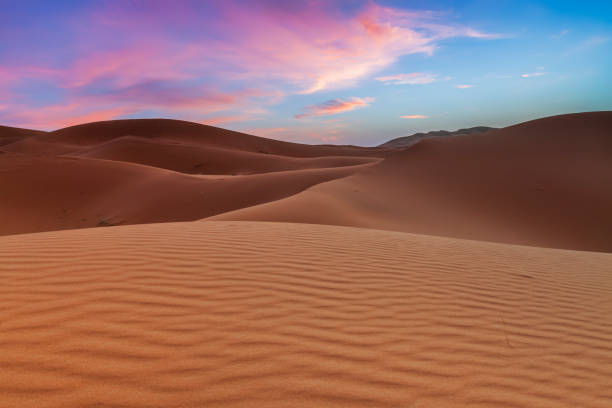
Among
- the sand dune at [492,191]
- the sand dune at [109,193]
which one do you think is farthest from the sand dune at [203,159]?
the sand dune at [492,191]

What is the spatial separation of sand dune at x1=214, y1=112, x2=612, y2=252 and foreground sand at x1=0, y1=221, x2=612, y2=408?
4.98 meters

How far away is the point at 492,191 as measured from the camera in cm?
1439

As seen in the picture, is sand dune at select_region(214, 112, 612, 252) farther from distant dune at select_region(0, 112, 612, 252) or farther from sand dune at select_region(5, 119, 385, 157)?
sand dune at select_region(5, 119, 385, 157)

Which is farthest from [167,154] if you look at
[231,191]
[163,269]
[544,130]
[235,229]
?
[163,269]

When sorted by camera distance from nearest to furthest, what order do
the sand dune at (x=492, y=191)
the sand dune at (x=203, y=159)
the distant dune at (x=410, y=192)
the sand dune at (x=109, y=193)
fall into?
the sand dune at (x=492, y=191) → the distant dune at (x=410, y=192) → the sand dune at (x=109, y=193) → the sand dune at (x=203, y=159)

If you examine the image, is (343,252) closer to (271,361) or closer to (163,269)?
(163,269)

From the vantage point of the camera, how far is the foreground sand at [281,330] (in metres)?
1.91

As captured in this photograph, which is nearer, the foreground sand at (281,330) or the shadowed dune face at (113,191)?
the foreground sand at (281,330)

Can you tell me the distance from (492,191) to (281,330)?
13738 mm

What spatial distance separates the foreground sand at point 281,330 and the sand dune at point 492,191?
498 cm

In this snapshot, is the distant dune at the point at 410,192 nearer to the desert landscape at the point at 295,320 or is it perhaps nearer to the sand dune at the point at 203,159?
the desert landscape at the point at 295,320

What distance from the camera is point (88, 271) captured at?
326 centimetres

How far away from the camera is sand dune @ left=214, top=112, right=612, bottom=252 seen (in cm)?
1080

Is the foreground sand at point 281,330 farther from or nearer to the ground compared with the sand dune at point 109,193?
nearer to the ground
